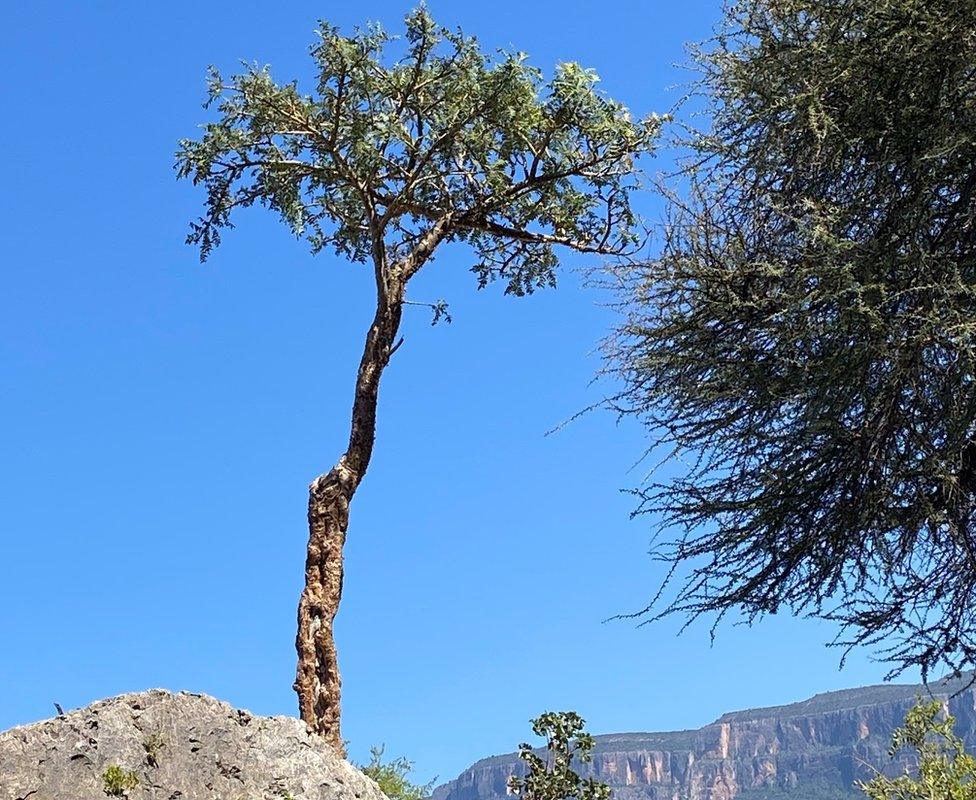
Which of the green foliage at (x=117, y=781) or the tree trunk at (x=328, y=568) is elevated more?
the tree trunk at (x=328, y=568)

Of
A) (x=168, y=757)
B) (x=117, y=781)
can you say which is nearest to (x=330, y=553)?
(x=168, y=757)

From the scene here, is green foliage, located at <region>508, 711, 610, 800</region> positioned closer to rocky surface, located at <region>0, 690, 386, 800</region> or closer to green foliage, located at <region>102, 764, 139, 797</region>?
rocky surface, located at <region>0, 690, 386, 800</region>

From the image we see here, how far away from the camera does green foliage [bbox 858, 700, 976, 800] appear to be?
41.8 feet

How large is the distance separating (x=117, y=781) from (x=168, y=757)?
0.46m

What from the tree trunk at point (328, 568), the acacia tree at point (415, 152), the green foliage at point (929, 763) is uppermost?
the acacia tree at point (415, 152)

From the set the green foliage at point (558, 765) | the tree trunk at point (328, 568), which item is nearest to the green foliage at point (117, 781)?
the tree trunk at point (328, 568)

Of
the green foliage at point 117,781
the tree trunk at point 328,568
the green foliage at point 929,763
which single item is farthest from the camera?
the green foliage at point 929,763

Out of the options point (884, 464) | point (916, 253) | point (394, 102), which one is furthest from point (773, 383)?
point (394, 102)

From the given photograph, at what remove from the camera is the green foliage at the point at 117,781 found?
9531mm

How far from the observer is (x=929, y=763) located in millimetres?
13141

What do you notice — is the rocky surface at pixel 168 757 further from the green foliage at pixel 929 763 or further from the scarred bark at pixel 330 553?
the green foliage at pixel 929 763

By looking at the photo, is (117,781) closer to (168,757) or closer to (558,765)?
(168,757)

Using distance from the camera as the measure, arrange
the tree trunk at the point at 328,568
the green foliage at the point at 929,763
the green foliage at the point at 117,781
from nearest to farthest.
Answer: the green foliage at the point at 117,781 < the tree trunk at the point at 328,568 < the green foliage at the point at 929,763

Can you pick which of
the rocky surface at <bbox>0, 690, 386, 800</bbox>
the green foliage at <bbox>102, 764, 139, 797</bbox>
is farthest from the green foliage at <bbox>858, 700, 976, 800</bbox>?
the green foliage at <bbox>102, 764, 139, 797</bbox>
